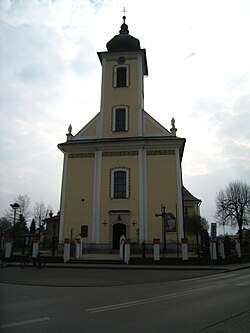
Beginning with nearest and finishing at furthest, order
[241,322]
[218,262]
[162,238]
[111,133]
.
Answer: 1. [241,322]
2. [218,262]
3. [162,238]
4. [111,133]

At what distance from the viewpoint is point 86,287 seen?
11.6 m

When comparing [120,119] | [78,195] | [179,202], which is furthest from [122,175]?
[120,119]

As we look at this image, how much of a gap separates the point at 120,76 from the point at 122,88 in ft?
5.16

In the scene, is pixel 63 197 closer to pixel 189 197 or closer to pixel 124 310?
pixel 124 310

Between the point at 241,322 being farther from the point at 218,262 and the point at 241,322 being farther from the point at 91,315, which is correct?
the point at 218,262

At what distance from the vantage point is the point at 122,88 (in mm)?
33781

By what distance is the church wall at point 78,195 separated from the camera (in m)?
29.5

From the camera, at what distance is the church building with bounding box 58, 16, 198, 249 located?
94.4 feet

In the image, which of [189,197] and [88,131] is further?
[189,197]

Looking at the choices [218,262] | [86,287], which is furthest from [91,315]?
[218,262]

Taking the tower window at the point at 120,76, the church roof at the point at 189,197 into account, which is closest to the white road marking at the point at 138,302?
the tower window at the point at 120,76

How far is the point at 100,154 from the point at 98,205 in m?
4.82

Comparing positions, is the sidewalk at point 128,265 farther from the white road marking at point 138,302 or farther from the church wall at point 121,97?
the church wall at point 121,97

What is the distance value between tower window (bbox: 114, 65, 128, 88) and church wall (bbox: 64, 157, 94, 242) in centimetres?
858
